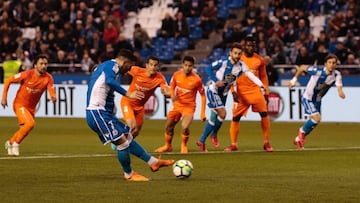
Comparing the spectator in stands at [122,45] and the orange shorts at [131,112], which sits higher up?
the orange shorts at [131,112]

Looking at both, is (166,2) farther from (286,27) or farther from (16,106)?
(16,106)

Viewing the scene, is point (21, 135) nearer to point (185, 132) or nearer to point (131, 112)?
point (131, 112)

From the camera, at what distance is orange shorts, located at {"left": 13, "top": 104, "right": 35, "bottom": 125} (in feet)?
69.3

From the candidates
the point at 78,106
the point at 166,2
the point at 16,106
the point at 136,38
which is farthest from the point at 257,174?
the point at 166,2

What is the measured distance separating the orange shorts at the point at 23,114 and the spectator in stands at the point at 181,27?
18632 millimetres

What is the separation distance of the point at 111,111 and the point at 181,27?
24421mm

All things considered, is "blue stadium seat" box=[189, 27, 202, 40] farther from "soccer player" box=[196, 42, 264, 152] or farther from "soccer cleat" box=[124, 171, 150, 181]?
"soccer cleat" box=[124, 171, 150, 181]

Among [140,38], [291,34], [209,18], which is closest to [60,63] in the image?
[140,38]

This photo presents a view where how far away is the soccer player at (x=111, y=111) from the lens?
15.2m

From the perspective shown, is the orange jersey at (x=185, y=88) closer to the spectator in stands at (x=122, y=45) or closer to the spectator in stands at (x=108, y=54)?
the spectator in stands at (x=108, y=54)

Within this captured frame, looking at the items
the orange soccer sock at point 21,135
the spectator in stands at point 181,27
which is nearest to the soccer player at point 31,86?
the orange soccer sock at point 21,135

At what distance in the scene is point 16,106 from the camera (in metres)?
21.5

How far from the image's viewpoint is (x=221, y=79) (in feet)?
71.8

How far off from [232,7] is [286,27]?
3.95 meters
